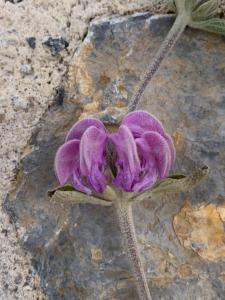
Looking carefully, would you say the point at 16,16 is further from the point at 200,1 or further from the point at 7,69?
the point at 200,1

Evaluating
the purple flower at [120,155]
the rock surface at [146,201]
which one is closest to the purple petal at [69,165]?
the purple flower at [120,155]

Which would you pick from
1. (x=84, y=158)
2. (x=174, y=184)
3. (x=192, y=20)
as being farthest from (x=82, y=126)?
(x=192, y=20)

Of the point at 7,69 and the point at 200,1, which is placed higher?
the point at 200,1

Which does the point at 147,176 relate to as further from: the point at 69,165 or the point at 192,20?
the point at 192,20

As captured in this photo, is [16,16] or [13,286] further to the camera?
[16,16]

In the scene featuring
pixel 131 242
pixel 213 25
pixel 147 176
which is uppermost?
pixel 213 25

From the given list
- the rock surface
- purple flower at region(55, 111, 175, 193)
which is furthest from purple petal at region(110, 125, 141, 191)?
the rock surface

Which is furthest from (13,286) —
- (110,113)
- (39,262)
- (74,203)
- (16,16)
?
(16,16)
